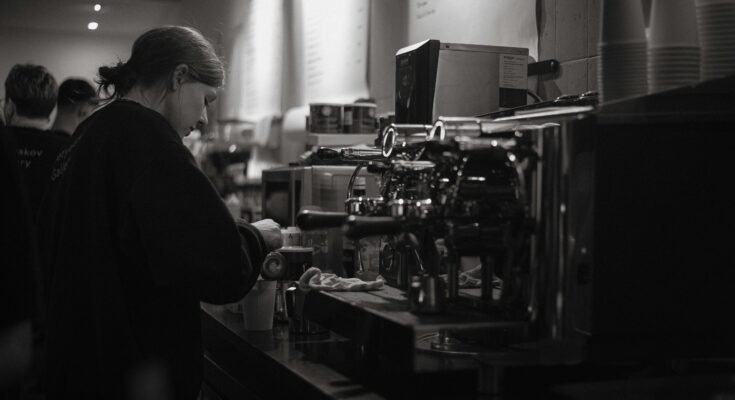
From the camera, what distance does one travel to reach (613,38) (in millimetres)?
1432

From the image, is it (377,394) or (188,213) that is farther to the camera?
(188,213)

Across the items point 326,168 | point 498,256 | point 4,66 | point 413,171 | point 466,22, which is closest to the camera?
point 498,256

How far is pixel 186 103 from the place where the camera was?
1794 millimetres

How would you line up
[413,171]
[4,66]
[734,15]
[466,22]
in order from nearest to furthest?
[734,15] → [413,171] → [466,22] → [4,66]

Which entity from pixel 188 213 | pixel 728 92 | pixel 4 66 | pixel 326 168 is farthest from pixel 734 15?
pixel 4 66

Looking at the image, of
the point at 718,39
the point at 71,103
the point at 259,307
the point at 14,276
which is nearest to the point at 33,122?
the point at 71,103

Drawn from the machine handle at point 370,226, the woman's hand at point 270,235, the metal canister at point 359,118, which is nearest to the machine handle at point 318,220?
the machine handle at point 370,226

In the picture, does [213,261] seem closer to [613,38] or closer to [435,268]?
[435,268]

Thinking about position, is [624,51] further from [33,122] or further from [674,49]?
[33,122]

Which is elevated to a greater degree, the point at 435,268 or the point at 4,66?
the point at 4,66

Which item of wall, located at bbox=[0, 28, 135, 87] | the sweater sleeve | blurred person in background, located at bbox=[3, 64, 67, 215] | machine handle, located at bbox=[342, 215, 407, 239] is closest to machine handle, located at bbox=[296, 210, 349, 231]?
machine handle, located at bbox=[342, 215, 407, 239]

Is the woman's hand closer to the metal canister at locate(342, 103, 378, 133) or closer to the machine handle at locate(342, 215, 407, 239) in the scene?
the machine handle at locate(342, 215, 407, 239)

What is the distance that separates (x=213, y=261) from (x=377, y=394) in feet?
1.30

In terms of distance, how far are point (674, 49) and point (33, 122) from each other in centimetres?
264
